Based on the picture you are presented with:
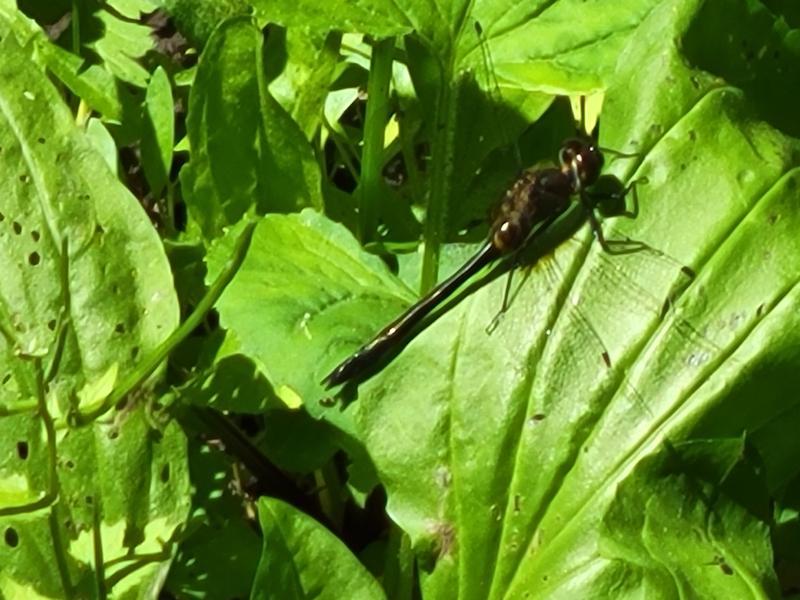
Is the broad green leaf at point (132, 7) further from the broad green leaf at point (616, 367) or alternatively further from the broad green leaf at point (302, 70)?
the broad green leaf at point (616, 367)

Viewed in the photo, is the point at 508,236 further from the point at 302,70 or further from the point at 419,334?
the point at 302,70

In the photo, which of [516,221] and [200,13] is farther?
[200,13]

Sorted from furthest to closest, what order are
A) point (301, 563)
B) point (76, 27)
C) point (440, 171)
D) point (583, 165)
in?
point (76, 27), point (440, 171), point (583, 165), point (301, 563)

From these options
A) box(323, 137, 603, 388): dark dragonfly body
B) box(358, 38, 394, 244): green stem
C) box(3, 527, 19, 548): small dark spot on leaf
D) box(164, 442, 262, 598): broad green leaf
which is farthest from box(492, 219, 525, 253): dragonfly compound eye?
box(3, 527, 19, 548): small dark spot on leaf

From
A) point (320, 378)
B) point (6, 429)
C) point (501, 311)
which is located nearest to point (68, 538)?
point (6, 429)

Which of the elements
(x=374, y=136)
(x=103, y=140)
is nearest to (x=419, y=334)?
(x=374, y=136)

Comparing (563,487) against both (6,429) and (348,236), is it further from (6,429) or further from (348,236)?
(6,429)

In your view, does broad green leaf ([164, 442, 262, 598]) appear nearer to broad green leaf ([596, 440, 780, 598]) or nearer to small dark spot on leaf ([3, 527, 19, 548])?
small dark spot on leaf ([3, 527, 19, 548])
